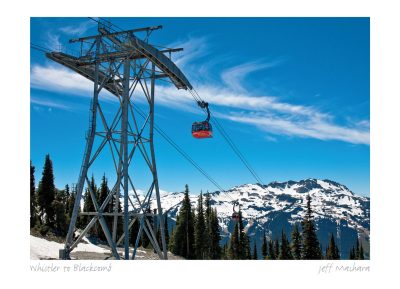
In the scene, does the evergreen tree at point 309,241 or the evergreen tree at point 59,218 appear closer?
the evergreen tree at point 59,218

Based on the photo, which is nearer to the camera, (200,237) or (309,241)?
(309,241)

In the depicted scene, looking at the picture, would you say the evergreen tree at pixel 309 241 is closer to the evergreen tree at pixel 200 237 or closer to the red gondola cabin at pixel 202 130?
the evergreen tree at pixel 200 237

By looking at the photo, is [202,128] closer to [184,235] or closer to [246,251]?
[184,235]

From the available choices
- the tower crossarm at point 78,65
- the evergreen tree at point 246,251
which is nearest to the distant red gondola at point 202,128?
the tower crossarm at point 78,65

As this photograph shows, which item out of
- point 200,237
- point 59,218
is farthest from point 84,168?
point 200,237

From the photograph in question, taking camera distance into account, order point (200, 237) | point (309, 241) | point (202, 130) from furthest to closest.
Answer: point (200, 237) → point (309, 241) → point (202, 130)

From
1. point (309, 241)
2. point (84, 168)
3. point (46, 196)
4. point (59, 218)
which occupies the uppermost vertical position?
point (84, 168)
